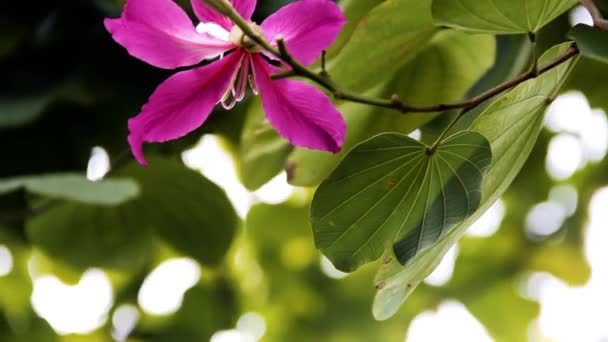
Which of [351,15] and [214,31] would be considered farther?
[351,15]

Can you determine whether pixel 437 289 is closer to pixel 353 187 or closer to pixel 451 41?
pixel 451 41

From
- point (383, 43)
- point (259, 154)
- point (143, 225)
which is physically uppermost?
point (383, 43)

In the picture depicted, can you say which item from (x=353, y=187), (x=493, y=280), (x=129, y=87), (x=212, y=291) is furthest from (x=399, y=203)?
(x=493, y=280)

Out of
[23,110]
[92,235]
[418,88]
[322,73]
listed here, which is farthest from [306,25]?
[92,235]

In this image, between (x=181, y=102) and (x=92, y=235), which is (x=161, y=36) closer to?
(x=181, y=102)

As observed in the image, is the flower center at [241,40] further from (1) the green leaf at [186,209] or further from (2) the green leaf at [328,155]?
(1) the green leaf at [186,209]

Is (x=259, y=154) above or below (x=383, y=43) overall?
below
